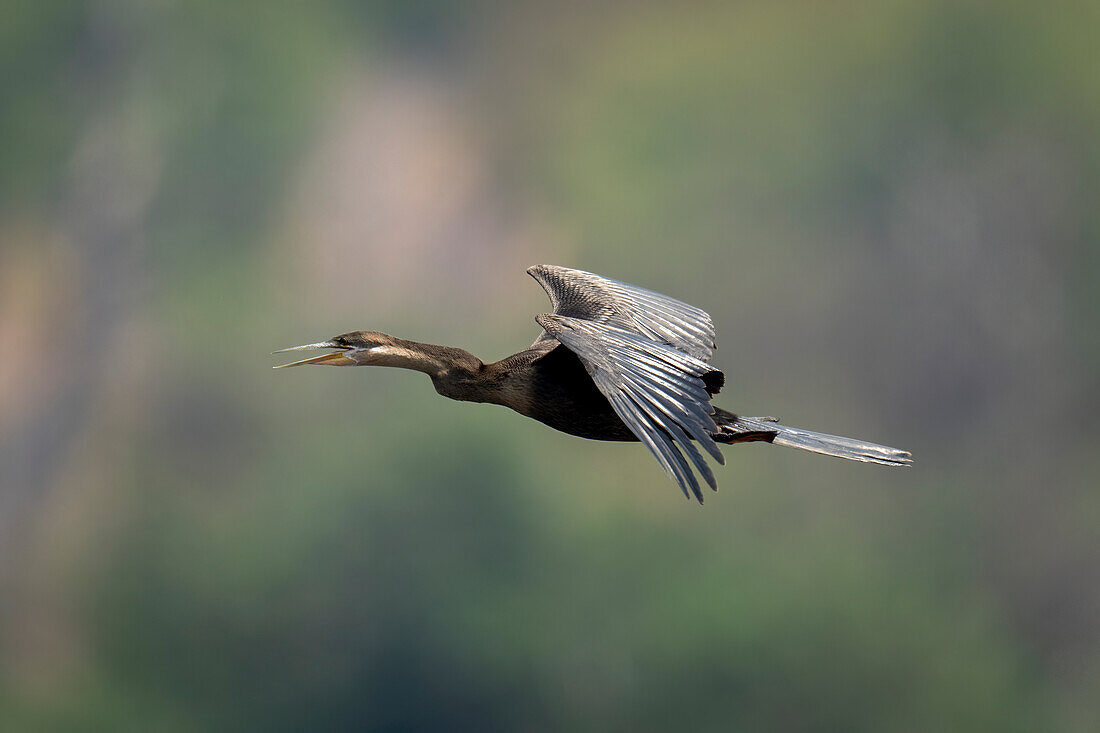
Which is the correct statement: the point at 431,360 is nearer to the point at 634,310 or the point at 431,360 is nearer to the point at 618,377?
the point at 618,377

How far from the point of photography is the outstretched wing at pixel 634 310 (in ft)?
17.9

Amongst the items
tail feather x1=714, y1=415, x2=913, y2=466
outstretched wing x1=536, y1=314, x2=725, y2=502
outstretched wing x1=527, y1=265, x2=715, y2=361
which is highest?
outstretched wing x1=527, y1=265, x2=715, y2=361

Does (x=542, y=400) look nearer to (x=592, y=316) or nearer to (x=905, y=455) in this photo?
(x=592, y=316)

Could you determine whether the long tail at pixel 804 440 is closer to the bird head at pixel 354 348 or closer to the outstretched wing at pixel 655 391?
the outstretched wing at pixel 655 391

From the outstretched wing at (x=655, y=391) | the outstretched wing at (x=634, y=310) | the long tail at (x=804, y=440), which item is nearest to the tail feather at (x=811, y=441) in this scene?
the long tail at (x=804, y=440)

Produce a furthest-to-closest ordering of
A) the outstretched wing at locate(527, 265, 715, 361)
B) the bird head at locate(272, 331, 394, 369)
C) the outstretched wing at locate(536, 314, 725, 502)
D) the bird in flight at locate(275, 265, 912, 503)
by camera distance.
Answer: the outstretched wing at locate(527, 265, 715, 361) < the bird head at locate(272, 331, 394, 369) < the bird in flight at locate(275, 265, 912, 503) < the outstretched wing at locate(536, 314, 725, 502)

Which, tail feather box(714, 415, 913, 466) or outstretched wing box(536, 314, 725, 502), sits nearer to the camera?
outstretched wing box(536, 314, 725, 502)

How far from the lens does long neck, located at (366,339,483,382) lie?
4.81 metres

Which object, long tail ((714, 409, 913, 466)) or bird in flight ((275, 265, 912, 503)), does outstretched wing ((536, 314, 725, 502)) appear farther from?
long tail ((714, 409, 913, 466))

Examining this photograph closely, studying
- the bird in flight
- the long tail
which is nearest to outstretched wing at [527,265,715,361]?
the bird in flight

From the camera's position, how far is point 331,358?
4.77 metres

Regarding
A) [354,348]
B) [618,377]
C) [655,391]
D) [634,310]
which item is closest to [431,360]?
[354,348]

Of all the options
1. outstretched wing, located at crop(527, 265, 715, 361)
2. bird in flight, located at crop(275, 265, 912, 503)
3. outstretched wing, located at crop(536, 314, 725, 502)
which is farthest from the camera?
outstretched wing, located at crop(527, 265, 715, 361)

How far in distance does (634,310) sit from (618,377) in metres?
1.57
